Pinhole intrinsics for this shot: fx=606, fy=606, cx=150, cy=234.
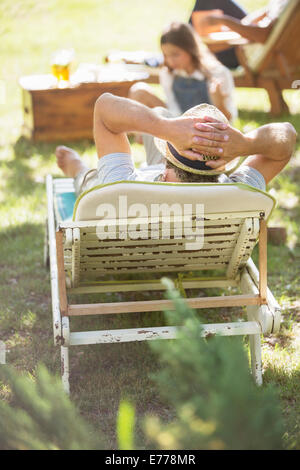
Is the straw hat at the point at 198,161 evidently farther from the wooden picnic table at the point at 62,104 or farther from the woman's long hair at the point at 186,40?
the wooden picnic table at the point at 62,104

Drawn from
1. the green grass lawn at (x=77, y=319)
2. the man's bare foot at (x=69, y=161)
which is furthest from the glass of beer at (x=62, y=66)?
the man's bare foot at (x=69, y=161)

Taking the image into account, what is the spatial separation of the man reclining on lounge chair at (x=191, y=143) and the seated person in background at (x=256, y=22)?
11.1ft

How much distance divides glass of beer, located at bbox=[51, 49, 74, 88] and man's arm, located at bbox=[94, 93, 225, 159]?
3.15 meters

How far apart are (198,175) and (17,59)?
21.8ft

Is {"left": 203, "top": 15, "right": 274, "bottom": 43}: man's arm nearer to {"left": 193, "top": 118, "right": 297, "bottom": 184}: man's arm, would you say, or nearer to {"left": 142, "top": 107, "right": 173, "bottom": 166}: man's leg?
{"left": 142, "top": 107, "right": 173, "bottom": 166}: man's leg

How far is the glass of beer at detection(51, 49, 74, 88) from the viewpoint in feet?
18.1

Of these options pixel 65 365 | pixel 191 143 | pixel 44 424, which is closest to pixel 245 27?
→ pixel 191 143

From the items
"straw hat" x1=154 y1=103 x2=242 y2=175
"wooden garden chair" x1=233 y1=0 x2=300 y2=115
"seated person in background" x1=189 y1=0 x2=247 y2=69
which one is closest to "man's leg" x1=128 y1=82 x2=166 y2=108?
"straw hat" x1=154 y1=103 x2=242 y2=175

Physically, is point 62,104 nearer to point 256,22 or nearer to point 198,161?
point 256,22

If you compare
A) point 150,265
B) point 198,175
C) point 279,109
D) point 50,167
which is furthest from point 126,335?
point 279,109

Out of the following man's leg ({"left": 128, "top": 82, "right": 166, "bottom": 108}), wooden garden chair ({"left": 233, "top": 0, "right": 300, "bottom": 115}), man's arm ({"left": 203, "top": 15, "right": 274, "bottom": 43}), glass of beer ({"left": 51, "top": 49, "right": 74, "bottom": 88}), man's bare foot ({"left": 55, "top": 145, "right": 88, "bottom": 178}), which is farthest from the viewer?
wooden garden chair ({"left": 233, "top": 0, "right": 300, "bottom": 115})

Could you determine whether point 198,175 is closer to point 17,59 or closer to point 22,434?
point 22,434

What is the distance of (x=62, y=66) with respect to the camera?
5.52 metres

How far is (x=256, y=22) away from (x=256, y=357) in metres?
4.66
